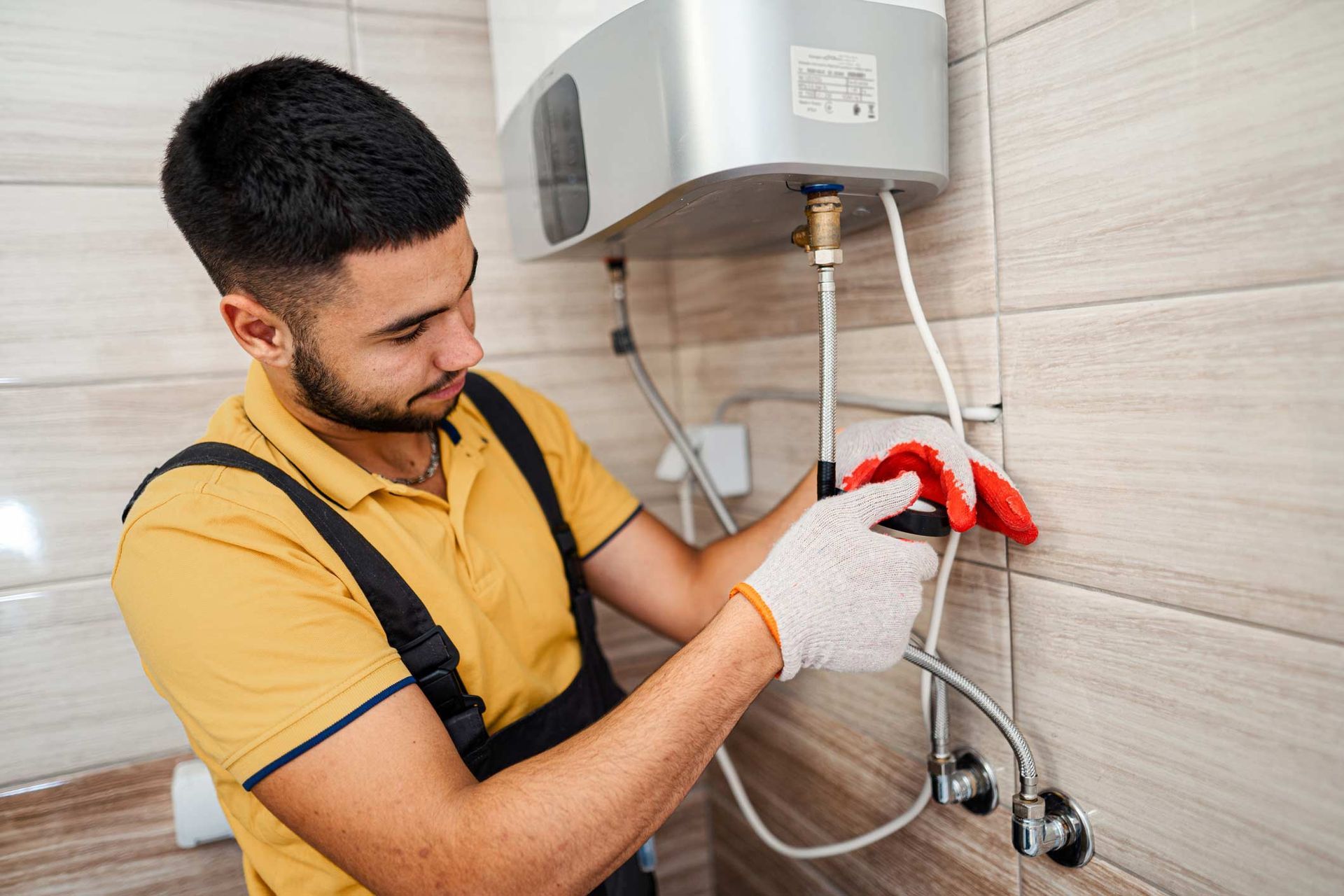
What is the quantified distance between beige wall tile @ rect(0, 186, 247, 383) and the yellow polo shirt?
296 millimetres

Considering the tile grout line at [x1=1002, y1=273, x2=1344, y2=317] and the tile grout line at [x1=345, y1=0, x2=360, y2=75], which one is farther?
the tile grout line at [x1=345, y1=0, x2=360, y2=75]

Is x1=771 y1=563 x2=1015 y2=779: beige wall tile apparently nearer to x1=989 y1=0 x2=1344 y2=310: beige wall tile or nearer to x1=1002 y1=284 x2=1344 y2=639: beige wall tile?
x1=1002 y1=284 x2=1344 y2=639: beige wall tile

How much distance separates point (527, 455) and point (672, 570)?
0.23 meters

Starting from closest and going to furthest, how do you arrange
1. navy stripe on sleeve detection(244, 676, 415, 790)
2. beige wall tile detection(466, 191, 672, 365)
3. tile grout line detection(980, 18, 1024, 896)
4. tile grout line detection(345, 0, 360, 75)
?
navy stripe on sleeve detection(244, 676, 415, 790) < tile grout line detection(980, 18, 1024, 896) < tile grout line detection(345, 0, 360, 75) < beige wall tile detection(466, 191, 672, 365)

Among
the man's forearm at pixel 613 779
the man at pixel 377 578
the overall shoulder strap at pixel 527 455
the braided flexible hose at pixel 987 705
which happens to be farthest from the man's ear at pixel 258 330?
the braided flexible hose at pixel 987 705

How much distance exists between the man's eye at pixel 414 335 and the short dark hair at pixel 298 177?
80 mm

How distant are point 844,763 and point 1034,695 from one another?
385mm

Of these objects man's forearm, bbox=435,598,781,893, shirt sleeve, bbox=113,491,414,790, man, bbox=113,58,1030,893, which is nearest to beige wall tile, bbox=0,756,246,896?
man, bbox=113,58,1030,893

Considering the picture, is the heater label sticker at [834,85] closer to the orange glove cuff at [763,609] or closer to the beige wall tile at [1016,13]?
the beige wall tile at [1016,13]

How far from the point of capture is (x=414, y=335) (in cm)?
78

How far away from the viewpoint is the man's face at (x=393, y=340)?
0.74 m

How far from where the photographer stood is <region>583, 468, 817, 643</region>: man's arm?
944 mm

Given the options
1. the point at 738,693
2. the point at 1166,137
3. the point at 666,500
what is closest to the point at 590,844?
the point at 738,693

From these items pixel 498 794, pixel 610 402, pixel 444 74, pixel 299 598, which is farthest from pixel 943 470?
pixel 444 74
